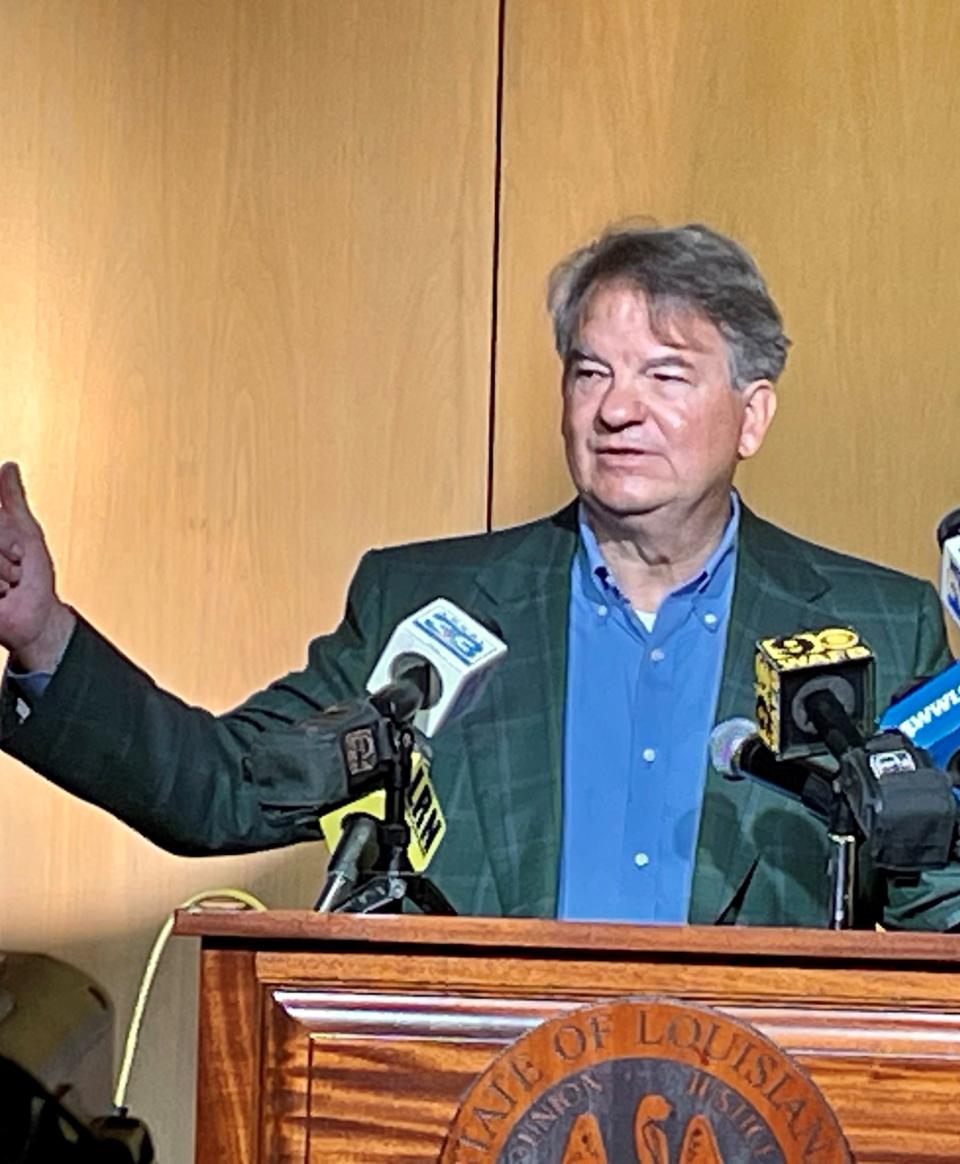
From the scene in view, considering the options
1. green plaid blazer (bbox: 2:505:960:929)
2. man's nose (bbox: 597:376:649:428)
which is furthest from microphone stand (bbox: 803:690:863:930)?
man's nose (bbox: 597:376:649:428)

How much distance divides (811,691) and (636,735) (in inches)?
21.0

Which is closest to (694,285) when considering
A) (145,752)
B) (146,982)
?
(145,752)

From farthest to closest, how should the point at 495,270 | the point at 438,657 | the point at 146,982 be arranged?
the point at 495,270 → the point at 146,982 → the point at 438,657

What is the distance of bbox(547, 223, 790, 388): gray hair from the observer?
1774 mm

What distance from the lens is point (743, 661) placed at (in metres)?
1.73

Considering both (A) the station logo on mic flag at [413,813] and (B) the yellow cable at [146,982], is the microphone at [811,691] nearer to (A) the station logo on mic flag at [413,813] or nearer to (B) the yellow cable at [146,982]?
(A) the station logo on mic flag at [413,813]

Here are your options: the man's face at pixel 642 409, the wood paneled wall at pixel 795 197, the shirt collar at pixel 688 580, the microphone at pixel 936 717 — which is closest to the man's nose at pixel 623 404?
the man's face at pixel 642 409

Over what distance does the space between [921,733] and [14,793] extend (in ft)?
4.91

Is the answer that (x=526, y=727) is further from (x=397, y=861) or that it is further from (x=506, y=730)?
(x=397, y=861)

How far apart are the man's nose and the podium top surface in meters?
0.78

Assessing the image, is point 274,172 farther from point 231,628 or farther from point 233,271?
point 231,628

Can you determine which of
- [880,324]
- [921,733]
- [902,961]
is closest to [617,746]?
[921,733]

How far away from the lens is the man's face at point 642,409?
175 cm

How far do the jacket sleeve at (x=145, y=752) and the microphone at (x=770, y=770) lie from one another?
0.28 metres
